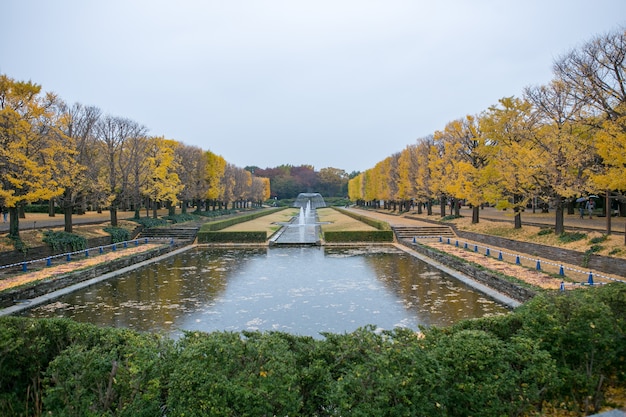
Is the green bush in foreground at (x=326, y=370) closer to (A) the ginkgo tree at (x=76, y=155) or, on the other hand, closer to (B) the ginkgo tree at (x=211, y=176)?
(A) the ginkgo tree at (x=76, y=155)

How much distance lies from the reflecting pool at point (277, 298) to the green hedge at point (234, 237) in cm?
825

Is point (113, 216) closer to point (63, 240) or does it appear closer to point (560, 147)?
point (63, 240)

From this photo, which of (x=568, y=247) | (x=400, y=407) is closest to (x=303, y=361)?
(x=400, y=407)

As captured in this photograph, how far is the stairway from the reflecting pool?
33.2ft

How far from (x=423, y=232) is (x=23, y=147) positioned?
26134 mm

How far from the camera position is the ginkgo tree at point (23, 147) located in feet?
61.3

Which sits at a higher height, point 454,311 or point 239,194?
point 239,194

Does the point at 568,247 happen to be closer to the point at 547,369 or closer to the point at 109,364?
the point at 547,369

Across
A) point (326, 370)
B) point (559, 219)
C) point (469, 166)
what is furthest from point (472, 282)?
point (469, 166)

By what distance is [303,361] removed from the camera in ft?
16.2

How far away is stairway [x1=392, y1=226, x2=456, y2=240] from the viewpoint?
100 feet

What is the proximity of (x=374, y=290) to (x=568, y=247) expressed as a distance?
10.4 meters

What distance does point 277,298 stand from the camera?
13.2 metres

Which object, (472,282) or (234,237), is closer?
(472,282)
